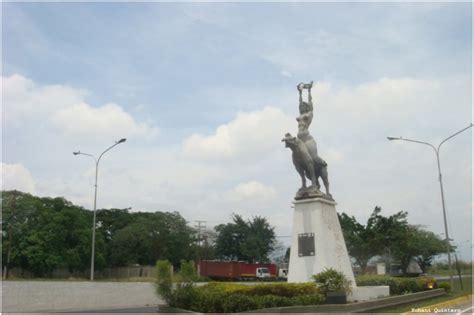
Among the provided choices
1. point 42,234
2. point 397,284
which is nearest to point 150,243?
point 42,234

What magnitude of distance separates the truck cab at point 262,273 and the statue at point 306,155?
2908 cm

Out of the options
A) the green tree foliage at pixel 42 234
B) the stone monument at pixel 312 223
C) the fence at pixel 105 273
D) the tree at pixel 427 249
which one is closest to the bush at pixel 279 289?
the stone monument at pixel 312 223

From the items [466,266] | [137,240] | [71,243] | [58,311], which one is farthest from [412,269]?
[58,311]

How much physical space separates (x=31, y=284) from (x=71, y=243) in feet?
102

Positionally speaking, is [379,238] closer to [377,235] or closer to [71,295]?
[377,235]

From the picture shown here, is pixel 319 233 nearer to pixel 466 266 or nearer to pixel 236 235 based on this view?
pixel 236 235

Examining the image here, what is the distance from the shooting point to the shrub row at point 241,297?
46.5ft

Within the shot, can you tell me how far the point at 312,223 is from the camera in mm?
19719

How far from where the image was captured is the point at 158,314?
15078mm

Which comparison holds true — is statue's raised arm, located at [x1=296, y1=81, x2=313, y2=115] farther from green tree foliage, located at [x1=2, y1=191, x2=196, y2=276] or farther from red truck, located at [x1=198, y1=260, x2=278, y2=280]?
green tree foliage, located at [x1=2, y1=191, x2=196, y2=276]

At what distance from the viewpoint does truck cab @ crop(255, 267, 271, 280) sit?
160 ft

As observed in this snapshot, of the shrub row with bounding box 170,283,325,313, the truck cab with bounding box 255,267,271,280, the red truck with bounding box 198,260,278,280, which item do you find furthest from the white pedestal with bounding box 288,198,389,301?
the truck cab with bounding box 255,267,271,280

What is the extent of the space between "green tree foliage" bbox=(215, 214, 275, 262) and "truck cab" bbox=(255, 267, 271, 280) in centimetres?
1113

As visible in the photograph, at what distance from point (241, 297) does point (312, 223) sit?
6244mm
